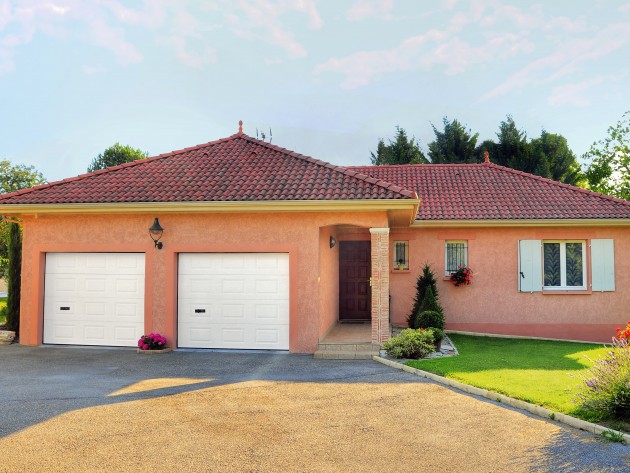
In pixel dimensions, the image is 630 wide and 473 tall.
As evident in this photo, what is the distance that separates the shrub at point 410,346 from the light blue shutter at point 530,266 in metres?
5.58

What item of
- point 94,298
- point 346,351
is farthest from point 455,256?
point 94,298

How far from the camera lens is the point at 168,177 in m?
12.7

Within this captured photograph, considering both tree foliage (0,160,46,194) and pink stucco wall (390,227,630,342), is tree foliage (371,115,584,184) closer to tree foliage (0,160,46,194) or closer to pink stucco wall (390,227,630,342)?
pink stucco wall (390,227,630,342)

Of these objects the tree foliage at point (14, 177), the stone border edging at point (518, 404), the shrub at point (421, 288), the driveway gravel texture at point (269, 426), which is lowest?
the driveway gravel texture at point (269, 426)

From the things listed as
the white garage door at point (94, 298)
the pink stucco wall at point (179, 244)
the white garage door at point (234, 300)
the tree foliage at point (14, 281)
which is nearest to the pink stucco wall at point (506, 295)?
the pink stucco wall at point (179, 244)

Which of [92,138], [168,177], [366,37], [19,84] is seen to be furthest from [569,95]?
[92,138]

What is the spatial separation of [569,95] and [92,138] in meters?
32.5

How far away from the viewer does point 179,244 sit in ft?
38.3

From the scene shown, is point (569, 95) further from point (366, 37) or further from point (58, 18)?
point (58, 18)

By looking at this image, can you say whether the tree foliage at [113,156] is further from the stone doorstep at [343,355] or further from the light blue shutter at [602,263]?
the light blue shutter at [602,263]

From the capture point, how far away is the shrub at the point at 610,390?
602cm

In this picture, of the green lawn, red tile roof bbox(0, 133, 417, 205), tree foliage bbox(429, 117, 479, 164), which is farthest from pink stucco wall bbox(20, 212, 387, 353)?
tree foliage bbox(429, 117, 479, 164)

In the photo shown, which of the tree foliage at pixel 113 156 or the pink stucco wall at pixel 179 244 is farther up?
the tree foliage at pixel 113 156

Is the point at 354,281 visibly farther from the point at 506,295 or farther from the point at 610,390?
the point at 610,390
